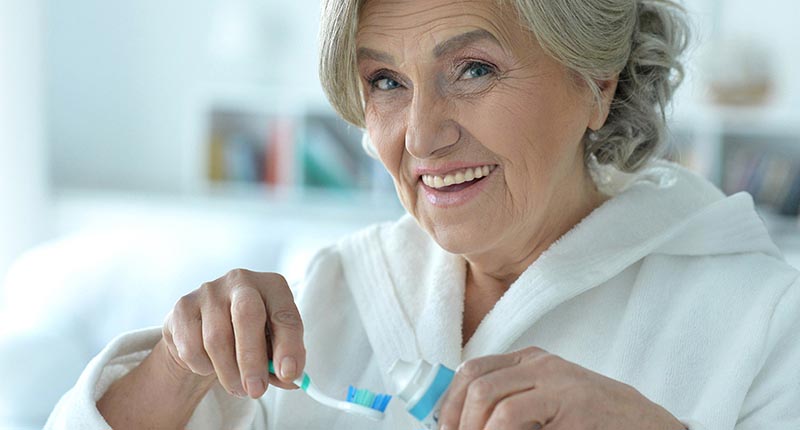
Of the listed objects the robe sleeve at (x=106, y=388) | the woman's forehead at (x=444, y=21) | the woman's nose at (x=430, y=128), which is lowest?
the robe sleeve at (x=106, y=388)

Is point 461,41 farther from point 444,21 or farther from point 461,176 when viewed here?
point 461,176

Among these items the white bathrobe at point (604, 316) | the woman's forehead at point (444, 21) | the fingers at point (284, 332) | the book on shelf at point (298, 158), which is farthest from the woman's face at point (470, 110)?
the book on shelf at point (298, 158)

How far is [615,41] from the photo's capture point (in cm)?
144

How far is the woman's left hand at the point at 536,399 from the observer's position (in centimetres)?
101

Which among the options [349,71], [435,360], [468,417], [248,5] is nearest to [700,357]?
[435,360]

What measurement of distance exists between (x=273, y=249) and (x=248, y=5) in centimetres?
196

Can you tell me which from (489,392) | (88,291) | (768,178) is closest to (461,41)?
(489,392)

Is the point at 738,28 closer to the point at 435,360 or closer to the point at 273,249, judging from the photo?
the point at 273,249

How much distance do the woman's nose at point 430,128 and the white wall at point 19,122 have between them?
3.35m

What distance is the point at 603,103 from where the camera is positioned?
149cm

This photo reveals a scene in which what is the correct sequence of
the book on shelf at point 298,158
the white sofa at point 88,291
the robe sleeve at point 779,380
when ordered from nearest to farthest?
the robe sleeve at point 779,380
the white sofa at point 88,291
the book on shelf at point 298,158

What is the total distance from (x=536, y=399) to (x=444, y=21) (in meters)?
0.54

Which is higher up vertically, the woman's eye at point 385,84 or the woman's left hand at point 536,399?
the woman's eye at point 385,84

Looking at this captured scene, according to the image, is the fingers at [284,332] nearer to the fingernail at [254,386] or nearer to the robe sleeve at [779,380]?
the fingernail at [254,386]
